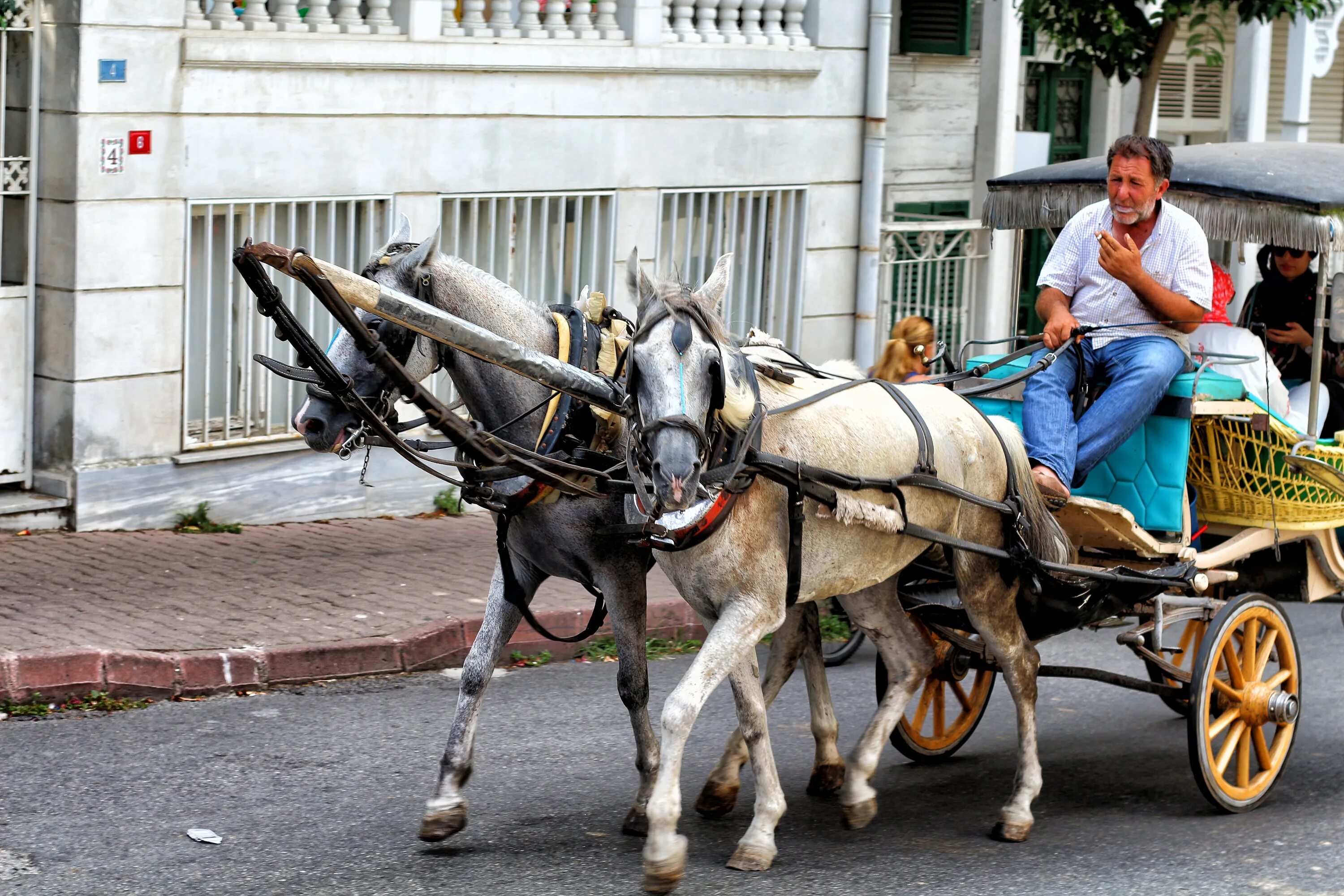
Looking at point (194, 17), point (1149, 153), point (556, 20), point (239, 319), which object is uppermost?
point (556, 20)

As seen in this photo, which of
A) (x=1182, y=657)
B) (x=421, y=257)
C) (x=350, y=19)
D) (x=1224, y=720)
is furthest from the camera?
(x=350, y=19)

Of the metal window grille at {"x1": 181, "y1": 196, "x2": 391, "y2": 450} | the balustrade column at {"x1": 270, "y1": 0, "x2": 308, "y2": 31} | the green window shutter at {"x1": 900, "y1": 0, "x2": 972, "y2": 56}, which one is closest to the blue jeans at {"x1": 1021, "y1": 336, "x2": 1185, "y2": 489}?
the metal window grille at {"x1": 181, "y1": 196, "x2": 391, "y2": 450}

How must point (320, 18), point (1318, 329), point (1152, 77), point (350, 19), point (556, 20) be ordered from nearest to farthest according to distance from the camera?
point (1318, 329), point (320, 18), point (350, 19), point (556, 20), point (1152, 77)

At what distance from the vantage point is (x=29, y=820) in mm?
5098

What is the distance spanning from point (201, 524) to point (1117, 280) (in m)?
5.20

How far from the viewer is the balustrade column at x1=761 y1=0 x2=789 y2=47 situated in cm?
1162

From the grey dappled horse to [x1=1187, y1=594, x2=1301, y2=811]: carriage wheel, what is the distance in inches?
61.3

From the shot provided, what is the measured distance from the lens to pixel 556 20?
10.5 meters

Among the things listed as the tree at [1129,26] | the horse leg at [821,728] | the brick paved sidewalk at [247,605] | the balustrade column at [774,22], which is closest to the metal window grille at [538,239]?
the brick paved sidewalk at [247,605]

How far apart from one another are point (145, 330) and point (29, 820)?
Result: 4166 millimetres

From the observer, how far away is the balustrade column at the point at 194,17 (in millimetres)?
8914

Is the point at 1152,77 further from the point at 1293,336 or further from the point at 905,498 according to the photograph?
the point at 905,498

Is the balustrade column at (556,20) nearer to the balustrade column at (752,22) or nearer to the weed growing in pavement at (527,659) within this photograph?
the balustrade column at (752,22)

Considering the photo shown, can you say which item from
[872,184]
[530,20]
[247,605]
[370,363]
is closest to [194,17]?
[530,20]
